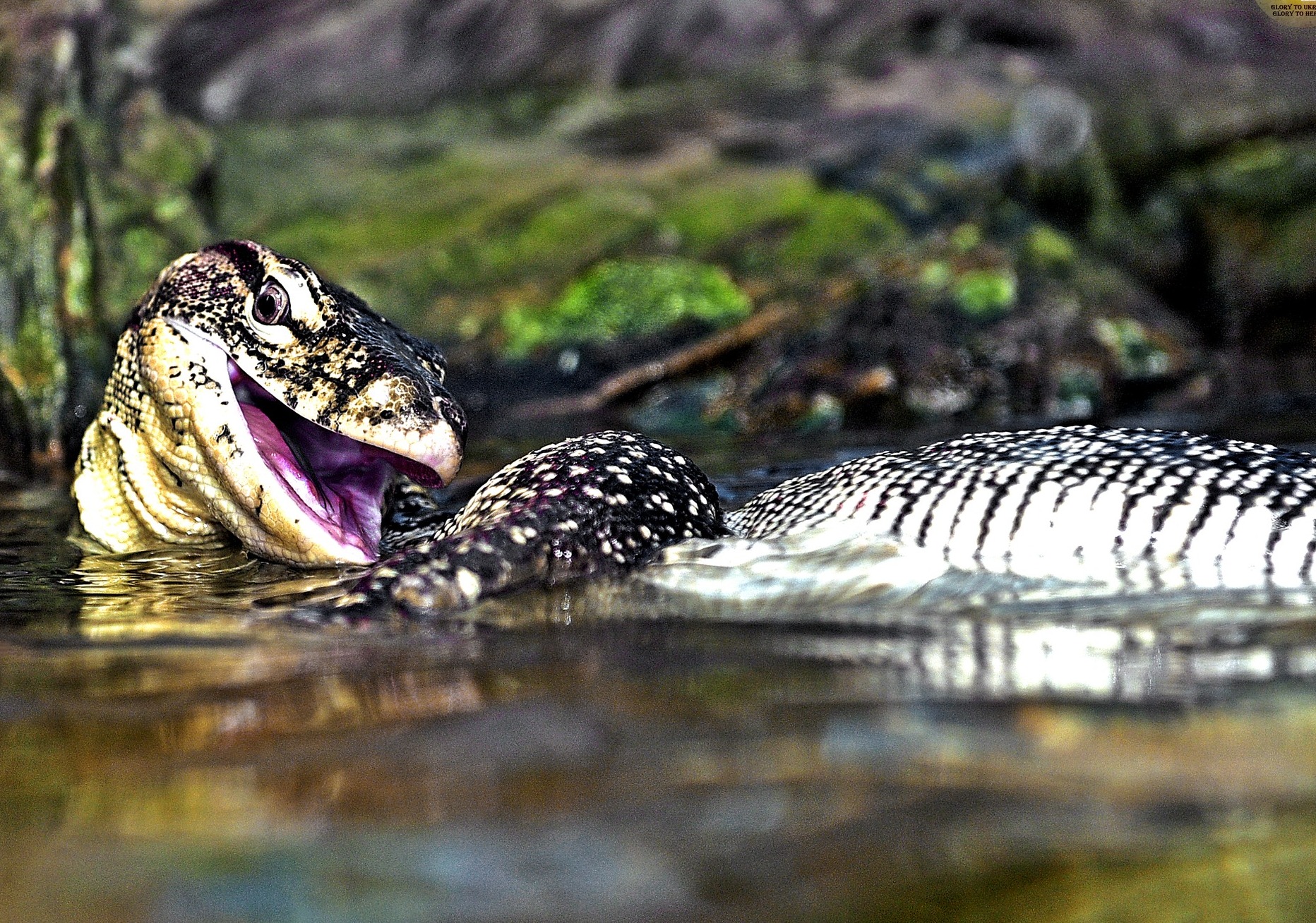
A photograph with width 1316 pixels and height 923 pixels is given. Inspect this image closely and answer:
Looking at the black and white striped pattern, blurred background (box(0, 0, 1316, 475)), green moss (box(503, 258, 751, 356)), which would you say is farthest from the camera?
green moss (box(503, 258, 751, 356))

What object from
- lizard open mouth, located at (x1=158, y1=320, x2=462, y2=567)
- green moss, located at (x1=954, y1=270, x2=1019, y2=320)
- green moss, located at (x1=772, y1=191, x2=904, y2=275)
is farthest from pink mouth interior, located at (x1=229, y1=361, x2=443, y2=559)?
green moss, located at (x1=772, y1=191, x2=904, y2=275)

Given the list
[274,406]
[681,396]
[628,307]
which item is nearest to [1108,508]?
[274,406]

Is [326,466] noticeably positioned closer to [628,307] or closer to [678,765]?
[678,765]

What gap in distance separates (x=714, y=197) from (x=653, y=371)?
323 centimetres

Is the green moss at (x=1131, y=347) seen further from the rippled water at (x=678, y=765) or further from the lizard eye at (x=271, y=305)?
the lizard eye at (x=271, y=305)

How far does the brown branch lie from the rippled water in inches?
253

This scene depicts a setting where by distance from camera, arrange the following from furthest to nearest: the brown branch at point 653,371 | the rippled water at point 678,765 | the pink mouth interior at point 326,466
Answer: the brown branch at point 653,371 → the pink mouth interior at point 326,466 → the rippled water at point 678,765

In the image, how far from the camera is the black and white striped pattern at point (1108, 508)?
417 cm

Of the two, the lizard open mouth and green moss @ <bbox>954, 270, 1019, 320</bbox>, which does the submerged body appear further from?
green moss @ <bbox>954, 270, 1019, 320</bbox>

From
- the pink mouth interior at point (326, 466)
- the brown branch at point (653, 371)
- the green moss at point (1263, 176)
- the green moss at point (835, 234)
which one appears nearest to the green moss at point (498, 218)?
the green moss at point (835, 234)

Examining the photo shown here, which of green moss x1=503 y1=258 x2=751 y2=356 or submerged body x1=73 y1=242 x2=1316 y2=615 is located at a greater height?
green moss x1=503 y1=258 x2=751 y2=356

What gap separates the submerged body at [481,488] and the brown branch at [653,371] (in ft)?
15.8

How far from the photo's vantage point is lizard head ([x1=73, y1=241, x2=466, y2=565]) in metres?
4.80

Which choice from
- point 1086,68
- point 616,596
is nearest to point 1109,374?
point 1086,68
